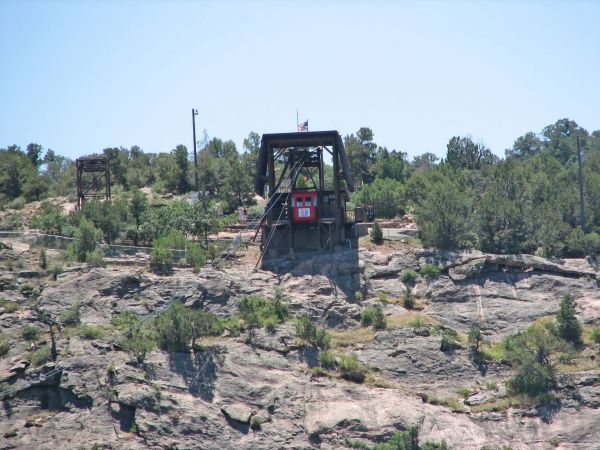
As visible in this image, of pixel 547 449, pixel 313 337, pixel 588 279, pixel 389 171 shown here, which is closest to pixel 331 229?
pixel 313 337

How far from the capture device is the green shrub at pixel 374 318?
184 ft

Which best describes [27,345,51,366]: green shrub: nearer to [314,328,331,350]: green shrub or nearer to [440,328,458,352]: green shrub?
[314,328,331,350]: green shrub

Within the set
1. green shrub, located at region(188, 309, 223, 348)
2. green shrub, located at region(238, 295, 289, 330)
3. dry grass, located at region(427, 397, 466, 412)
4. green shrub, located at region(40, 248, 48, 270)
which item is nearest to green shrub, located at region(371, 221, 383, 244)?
Result: green shrub, located at region(238, 295, 289, 330)

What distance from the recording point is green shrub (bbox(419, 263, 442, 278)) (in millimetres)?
60969

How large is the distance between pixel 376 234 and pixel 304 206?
4887mm

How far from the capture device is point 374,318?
56.6 meters

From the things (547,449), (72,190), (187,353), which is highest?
(72,190)

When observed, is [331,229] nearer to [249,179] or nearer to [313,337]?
[313,337]

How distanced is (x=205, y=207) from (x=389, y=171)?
2646 cm

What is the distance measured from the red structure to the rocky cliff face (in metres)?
4.78

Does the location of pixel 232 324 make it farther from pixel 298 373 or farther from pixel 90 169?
pixel 90 169

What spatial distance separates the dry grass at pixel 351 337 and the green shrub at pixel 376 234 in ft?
34.7

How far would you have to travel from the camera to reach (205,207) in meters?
72.8

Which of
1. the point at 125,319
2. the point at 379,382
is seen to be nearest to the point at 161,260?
the point at 125,319
